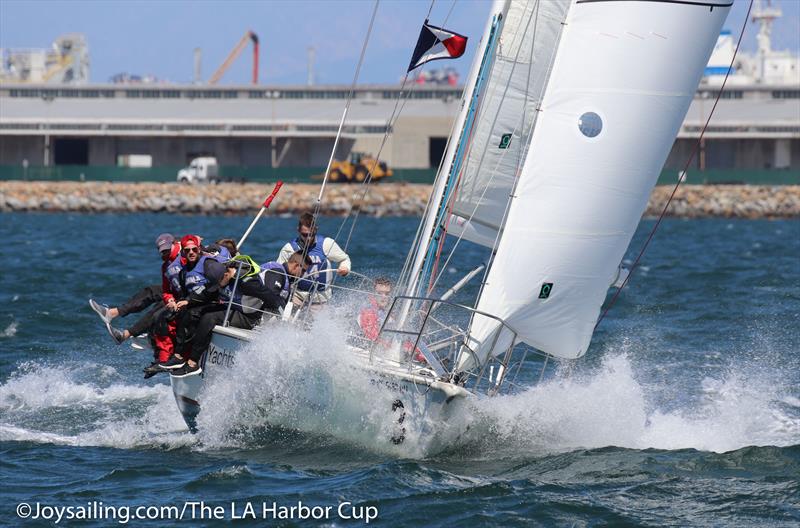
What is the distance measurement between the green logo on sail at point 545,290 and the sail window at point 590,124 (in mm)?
1248

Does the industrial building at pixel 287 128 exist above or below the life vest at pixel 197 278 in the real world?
above

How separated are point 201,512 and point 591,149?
4.17 metres

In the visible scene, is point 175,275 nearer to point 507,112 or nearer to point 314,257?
Result: point 314,257

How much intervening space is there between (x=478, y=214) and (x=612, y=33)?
220cm

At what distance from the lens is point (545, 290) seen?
33.2 ft

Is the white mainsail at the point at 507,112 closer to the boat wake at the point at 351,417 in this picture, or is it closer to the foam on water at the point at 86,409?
the boat wake at the point at 351,417

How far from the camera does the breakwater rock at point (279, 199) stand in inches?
2057

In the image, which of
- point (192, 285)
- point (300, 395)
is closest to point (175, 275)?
point (192, 285)

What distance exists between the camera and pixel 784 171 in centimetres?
5816

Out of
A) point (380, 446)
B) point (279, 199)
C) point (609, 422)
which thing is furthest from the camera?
point (279, 199)

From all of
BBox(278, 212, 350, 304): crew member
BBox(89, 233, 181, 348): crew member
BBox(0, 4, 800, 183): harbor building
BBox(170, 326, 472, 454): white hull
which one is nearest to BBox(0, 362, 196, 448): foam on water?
BBox(89, 233, 181, 348): crew member

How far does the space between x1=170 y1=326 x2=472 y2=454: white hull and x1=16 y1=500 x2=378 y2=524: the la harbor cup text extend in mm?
1349

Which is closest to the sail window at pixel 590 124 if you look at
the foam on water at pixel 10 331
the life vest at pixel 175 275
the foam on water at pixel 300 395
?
the foam on water at pixel 300 395

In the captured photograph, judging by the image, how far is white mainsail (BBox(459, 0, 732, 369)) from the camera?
9906 mm
